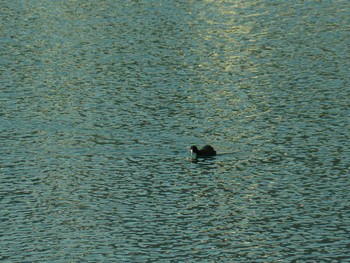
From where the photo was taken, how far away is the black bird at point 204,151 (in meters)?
47.4

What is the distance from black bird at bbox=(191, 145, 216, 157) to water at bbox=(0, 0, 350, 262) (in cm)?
64

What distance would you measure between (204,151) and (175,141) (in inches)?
158

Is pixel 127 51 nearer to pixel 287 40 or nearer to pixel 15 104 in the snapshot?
pixel 287 40

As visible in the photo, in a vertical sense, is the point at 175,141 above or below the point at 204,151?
above

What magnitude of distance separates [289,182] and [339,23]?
48783 mm

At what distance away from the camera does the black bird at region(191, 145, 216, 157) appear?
47.4 m

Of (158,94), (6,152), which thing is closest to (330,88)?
(158,94)

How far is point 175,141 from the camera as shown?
5150cm

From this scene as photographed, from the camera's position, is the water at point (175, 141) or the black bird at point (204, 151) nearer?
the water at point (175, 141)

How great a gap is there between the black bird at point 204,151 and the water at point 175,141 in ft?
2.09

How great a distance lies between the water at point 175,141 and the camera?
36906 millimetres

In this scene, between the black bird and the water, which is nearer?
the water

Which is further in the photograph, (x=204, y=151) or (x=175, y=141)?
(x=175, y=141)

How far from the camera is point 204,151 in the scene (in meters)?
47.8
